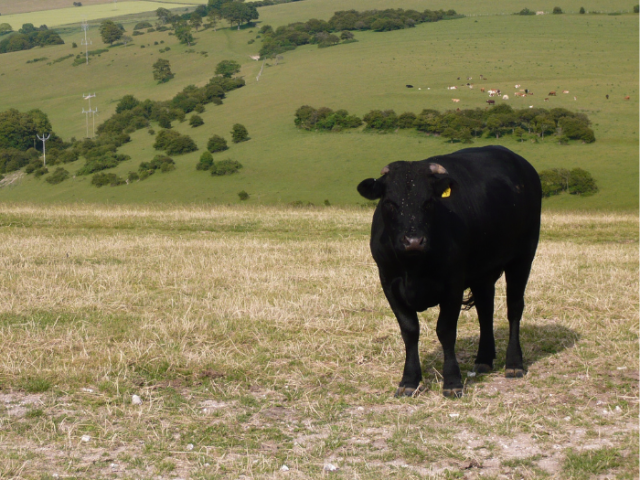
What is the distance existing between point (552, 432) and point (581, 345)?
340 cm

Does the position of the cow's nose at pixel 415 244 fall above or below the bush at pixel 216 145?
above

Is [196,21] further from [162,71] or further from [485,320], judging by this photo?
[485,320]

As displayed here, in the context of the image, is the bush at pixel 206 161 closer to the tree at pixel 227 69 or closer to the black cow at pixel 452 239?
the tree at pixel 227 69

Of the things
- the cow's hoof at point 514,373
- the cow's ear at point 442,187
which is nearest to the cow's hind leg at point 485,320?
the cow's hoof at point 514,373

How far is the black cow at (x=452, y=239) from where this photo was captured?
7477 millimetres

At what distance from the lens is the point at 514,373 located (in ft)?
29.1

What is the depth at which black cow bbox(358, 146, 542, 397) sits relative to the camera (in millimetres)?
7477

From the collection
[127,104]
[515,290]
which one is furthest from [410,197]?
[127,104]

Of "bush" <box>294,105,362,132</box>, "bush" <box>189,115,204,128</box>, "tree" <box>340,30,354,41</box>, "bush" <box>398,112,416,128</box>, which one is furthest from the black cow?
"tree" <box>340,30,354,41</box>

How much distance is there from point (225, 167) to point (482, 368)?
81.2 m

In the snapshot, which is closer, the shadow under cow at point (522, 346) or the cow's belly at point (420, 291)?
the cow's belly at point (420, 291)

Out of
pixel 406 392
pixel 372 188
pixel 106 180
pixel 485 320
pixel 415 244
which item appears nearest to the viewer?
pixel 415 244

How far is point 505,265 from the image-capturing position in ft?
31.0

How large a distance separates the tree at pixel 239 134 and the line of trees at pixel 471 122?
716cm
